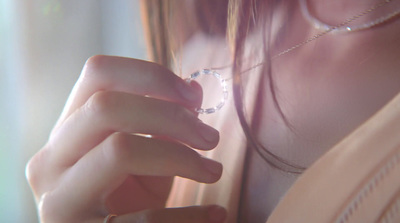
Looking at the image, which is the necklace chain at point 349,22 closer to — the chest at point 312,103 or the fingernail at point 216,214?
the chest at point 312,103

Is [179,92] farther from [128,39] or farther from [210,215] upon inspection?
[128,39]

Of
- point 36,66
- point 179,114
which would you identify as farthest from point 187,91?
point 36,66

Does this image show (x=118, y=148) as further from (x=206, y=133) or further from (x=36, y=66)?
(x=36, y=66)

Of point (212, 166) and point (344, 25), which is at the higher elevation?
point (344, 25)

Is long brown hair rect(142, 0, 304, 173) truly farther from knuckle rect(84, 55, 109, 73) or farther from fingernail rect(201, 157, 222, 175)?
knuckle rect(84, 55, 109, 73)

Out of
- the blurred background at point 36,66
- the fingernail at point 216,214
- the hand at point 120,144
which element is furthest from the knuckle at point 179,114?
the blurred background at point 36,66

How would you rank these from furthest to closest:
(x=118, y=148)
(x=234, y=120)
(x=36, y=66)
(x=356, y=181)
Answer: (x=36, y=66) → (x=234, y=120) → (x=118, y=148) → (x=356, y=181)
